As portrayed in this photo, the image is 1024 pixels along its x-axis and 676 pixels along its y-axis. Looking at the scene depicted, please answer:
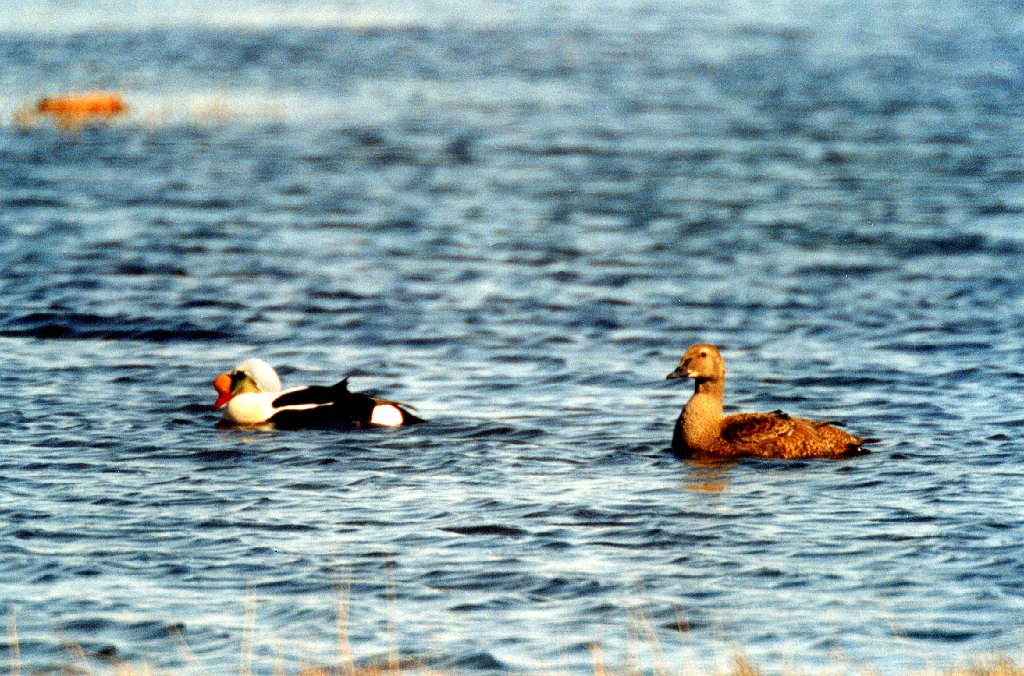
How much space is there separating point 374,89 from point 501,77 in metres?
4.39

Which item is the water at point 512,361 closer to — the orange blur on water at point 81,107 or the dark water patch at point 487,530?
the dark water patch at point 487,530

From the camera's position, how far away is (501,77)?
51250 mm

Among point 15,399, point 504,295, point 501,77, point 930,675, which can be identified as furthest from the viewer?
point 501,77

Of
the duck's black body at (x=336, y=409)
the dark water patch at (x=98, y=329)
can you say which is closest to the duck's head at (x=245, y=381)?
the duck's black body at (x=336, y=409)

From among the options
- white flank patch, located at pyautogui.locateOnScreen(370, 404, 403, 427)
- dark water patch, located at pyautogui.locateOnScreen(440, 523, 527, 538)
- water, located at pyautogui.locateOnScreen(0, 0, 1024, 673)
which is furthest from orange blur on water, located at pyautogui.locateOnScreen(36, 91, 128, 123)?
dark water patch, located at pyautogui.locateOnScreen(440, 523, 527, 538)

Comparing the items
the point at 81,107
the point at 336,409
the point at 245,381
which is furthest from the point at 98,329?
the point at 81,107

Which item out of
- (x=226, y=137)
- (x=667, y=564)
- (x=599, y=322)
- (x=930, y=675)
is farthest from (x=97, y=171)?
(x=930, y=675)

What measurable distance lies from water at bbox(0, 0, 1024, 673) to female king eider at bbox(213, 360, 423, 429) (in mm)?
205

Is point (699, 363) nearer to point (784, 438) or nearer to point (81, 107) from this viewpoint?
point (784, 438)

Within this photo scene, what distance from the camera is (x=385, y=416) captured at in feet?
54.9

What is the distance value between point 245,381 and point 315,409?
41.7 inches

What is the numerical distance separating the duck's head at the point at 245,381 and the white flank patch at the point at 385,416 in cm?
148

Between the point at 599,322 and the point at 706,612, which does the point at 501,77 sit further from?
the point at 706,612

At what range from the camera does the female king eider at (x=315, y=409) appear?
16.8 meters
